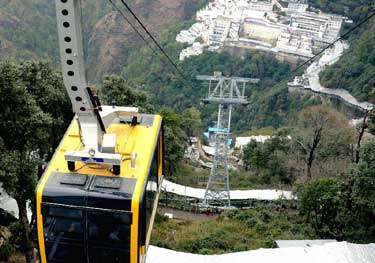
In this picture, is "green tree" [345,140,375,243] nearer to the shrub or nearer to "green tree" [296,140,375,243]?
"green tree" [296,140,375,243]

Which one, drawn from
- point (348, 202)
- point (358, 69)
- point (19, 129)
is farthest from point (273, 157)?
point (358, 69)

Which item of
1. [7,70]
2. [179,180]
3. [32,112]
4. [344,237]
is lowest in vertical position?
[179,180]

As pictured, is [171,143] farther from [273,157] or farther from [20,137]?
[20,137]

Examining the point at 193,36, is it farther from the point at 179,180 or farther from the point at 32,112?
the point at 32,112

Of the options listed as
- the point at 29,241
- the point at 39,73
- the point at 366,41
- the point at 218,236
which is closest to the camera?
the point at 29,241

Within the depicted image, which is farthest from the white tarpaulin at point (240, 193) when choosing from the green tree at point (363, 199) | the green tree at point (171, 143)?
the green tree at point (363, 199)

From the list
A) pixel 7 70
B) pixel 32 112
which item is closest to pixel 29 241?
pixel 32 112

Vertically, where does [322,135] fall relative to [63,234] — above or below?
below
